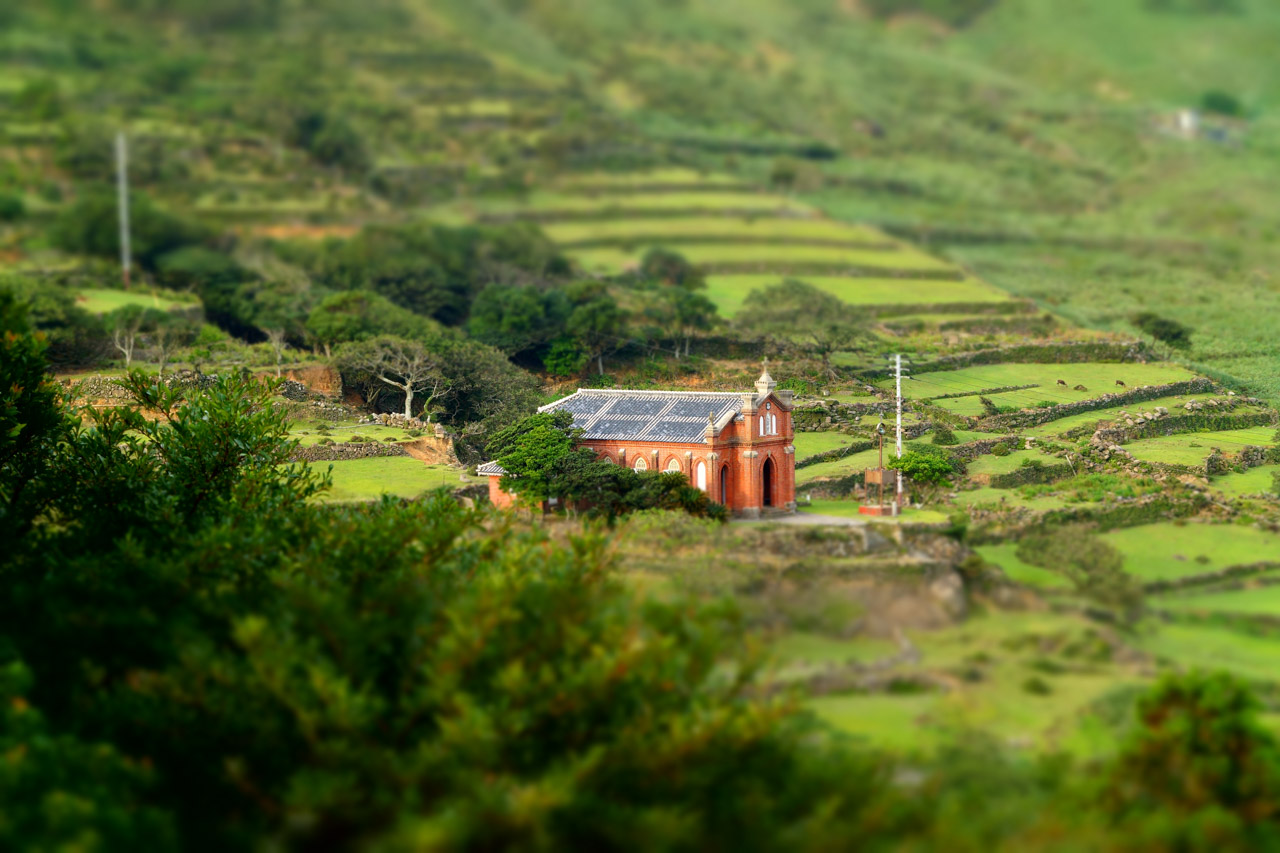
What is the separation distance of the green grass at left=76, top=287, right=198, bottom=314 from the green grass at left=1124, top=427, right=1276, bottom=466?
4393cm

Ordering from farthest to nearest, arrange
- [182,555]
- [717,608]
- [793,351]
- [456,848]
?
1. [793,351]
2. [182,555]
3. [717,608]
4. [456,848]

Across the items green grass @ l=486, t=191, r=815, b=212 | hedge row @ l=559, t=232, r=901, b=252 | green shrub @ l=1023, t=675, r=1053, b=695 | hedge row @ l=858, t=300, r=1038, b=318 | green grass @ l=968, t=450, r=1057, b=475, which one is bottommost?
green grass @ l=968, t=450, r=1057, b=475

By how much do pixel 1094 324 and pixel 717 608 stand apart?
46.7 m

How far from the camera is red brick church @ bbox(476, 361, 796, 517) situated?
42000mm

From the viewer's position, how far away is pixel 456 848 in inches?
861

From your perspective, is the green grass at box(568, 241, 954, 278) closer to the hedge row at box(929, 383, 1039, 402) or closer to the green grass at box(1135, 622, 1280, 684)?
the hedge row at box(929, 383, 1039, 402)

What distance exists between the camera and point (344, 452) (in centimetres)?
4938

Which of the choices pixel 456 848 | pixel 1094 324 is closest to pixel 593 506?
pixel 456 848

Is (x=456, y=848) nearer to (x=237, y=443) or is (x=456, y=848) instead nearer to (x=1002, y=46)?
(x=237, y=443)

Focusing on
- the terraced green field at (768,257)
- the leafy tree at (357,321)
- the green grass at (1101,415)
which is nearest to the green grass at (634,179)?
the terraced green field at (768,257)

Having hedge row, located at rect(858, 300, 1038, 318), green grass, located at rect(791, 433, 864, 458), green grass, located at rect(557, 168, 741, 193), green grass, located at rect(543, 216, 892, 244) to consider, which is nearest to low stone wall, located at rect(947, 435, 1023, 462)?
green grass, located at rect(791, 433, 864, 458)

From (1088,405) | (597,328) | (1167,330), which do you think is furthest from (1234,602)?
(597,328)

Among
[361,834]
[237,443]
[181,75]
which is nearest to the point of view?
[361,834]

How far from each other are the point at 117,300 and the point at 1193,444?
4957 centimetres
